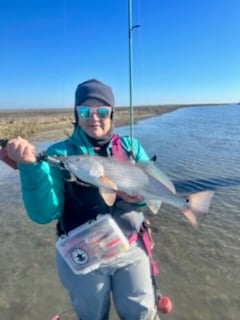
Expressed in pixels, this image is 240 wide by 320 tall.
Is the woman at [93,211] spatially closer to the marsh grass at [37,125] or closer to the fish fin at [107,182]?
the fish fin at [107,182]

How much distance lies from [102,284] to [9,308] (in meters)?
2.39

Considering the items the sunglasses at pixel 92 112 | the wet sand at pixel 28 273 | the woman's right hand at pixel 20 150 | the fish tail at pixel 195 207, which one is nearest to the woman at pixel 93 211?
the sunglasses at pixel 92 112

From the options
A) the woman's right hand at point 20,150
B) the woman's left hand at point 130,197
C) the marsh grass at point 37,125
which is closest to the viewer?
the woman's right hand at point 20,150

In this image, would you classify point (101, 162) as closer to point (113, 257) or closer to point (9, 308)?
point (113, 257)

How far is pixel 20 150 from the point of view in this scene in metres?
2.69

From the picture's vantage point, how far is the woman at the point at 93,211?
311 cm

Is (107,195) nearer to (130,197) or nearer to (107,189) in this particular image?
(107,189)

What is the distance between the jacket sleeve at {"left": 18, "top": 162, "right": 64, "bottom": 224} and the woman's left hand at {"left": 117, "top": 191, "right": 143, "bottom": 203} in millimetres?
563

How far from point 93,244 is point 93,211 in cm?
31

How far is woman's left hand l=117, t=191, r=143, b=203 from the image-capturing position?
315cm

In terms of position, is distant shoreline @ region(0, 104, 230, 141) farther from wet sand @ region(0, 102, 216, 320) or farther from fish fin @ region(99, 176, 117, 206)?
wet sand @ region(0, 102, 216, 320)

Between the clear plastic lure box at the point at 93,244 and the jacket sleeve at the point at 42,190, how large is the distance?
1.01 ft

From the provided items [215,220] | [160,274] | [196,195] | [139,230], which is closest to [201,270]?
[160,274]

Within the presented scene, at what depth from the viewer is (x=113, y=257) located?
3.17m
